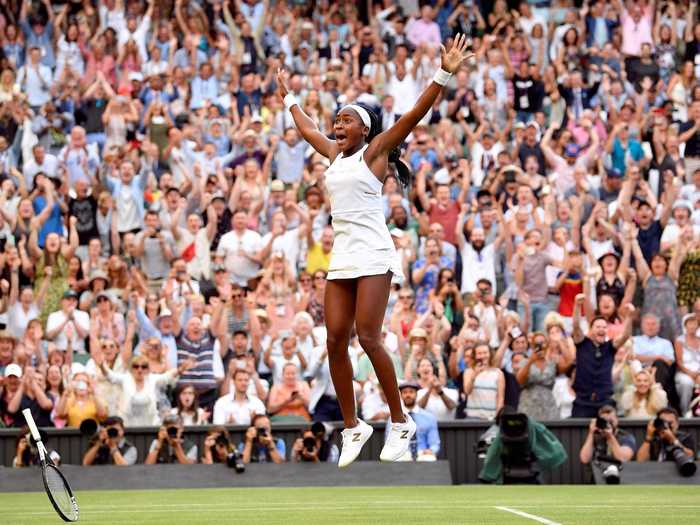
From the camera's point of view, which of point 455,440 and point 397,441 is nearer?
point 397,441

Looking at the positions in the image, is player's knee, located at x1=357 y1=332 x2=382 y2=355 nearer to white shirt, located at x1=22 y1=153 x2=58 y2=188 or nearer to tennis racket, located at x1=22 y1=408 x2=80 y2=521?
tennis racket, located at x1=22 y1=408 x2=80 y2=521

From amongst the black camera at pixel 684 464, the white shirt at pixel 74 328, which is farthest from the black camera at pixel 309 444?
the white shirt at pixel 74 328

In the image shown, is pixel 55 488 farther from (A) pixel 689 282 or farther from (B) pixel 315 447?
(A) pixel 689 282

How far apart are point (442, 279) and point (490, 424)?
3.22 m

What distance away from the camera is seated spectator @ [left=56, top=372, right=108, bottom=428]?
17.7 metres

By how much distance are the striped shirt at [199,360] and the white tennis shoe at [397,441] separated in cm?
802

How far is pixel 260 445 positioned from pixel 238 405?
3.69 ft

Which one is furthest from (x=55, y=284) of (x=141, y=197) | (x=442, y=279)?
(x=442, y=279)

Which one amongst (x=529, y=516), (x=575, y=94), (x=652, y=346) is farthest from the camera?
(x=575, y=94)

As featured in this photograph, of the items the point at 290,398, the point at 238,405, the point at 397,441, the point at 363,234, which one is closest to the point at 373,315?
the point at 363,234

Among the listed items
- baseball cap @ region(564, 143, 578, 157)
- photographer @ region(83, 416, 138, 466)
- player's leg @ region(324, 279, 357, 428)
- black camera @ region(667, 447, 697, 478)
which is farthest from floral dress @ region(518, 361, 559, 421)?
player's leg @ region(324, 279, 357, 428)

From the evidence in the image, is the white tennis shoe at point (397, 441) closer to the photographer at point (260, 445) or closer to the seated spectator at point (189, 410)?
the photographer at point (260, 445)

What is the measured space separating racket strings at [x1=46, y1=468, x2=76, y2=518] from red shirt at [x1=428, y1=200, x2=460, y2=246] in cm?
1075

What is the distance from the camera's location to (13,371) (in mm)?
17969
